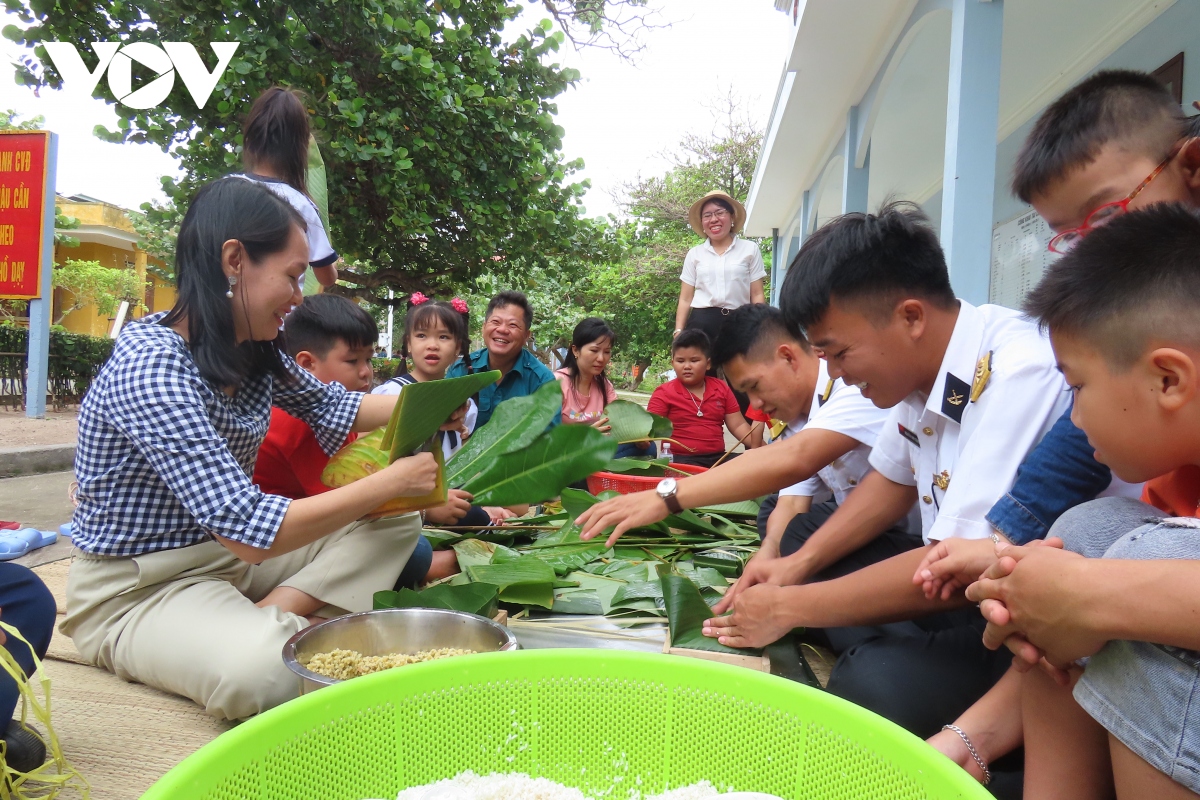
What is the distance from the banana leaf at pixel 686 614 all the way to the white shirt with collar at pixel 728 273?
380 centimetres

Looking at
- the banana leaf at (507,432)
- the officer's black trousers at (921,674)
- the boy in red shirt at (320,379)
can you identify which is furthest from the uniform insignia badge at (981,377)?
the boy in red shirt at (320,379)

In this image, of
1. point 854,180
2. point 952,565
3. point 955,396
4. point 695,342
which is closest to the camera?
point 952,565

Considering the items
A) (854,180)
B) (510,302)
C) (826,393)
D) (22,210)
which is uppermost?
(854,180)

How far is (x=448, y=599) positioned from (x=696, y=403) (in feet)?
9.24

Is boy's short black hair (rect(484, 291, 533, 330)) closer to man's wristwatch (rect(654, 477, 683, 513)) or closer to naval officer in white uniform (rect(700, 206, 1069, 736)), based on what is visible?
man's wristwatch (rect(654, 477, 683, 513))

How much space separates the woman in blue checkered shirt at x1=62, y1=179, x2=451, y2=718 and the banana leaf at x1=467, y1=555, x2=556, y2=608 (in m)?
0.39

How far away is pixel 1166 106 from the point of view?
138 centimetres

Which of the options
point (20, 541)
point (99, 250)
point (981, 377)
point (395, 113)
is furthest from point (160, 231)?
point (981, 377)

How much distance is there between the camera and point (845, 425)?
1812 millimetres

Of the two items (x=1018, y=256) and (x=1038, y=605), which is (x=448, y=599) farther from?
(x=1018, y=256)

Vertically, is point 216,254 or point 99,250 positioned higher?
point 99,250

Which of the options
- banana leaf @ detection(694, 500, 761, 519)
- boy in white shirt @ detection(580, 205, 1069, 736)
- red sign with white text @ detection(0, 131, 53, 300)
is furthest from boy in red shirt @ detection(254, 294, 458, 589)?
red sign with white text @ detection(0, 131, 53, 300)

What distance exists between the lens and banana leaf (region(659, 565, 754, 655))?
5.19ft

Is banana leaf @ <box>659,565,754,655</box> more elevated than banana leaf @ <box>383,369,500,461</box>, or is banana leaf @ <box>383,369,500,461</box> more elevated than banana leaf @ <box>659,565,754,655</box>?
banana leaf @ <box>383,369,500,461</box>
